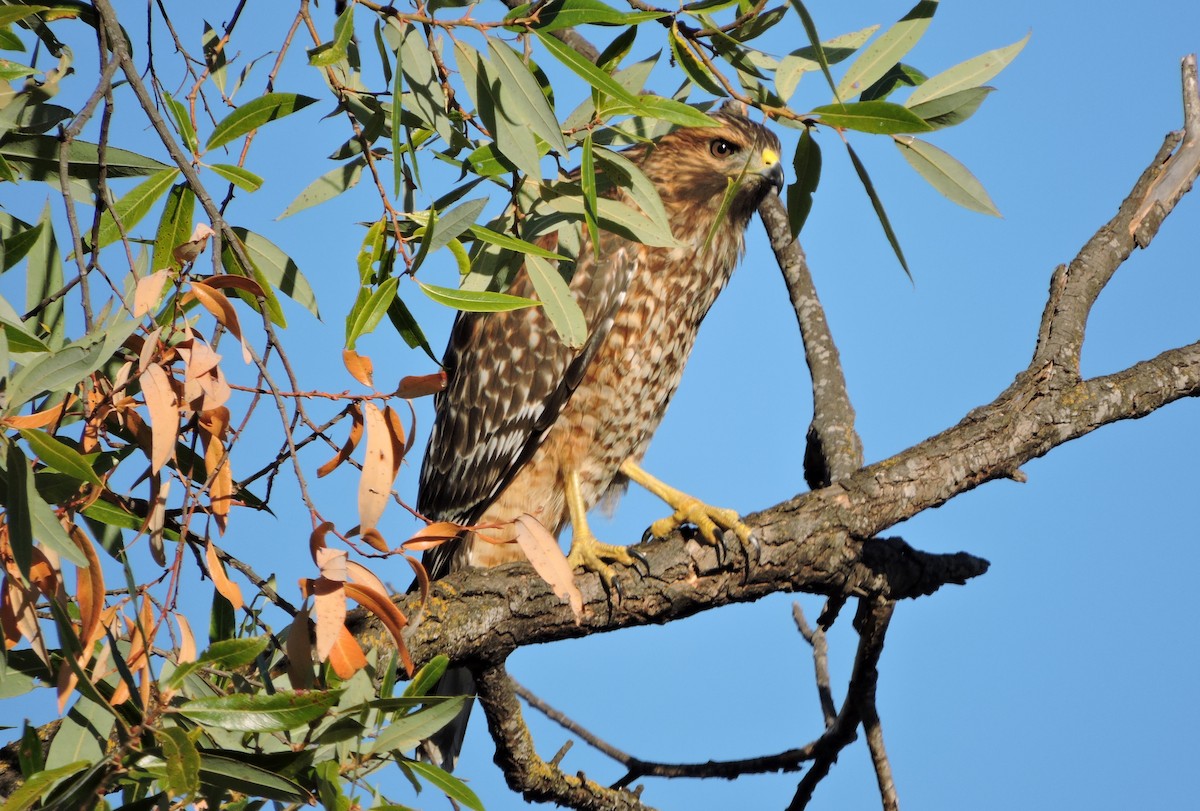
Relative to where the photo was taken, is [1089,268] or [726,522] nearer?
[726,522]

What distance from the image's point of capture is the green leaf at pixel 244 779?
1.93 m

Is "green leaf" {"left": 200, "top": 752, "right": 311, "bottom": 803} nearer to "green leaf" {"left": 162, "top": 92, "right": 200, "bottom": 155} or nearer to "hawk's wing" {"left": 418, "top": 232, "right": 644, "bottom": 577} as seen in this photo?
"green leaf" {"left": 162, "top": 92, "right": 200, "bottom": 155}

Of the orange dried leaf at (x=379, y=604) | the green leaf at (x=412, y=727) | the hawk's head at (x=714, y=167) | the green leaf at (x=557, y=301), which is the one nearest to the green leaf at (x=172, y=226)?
the green leaf at (x=557, y=301)

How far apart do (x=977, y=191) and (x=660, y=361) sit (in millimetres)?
2262

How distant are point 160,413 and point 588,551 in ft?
6.77

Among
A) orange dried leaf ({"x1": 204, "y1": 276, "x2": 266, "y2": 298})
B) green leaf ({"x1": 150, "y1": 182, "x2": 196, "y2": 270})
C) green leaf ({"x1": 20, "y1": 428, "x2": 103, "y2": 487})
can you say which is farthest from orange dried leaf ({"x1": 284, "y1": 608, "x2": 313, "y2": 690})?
green leaf ({"x1": 150, "y1": 182, "x2": 196, "y2": 270})

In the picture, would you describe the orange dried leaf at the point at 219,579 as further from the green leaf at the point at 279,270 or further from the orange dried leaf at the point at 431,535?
the green leaf at the point at 279,270

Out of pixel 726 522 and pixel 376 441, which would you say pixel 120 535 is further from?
pixel 726 522

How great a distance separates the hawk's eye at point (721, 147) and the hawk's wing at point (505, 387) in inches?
26.0

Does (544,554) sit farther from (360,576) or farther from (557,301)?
(557,301)

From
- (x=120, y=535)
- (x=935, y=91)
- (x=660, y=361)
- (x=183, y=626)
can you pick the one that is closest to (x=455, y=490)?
(x=660, y=361)

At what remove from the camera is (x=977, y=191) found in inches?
87.1

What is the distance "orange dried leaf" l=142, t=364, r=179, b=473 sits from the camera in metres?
1.83

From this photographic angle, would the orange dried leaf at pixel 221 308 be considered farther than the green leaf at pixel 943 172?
No
